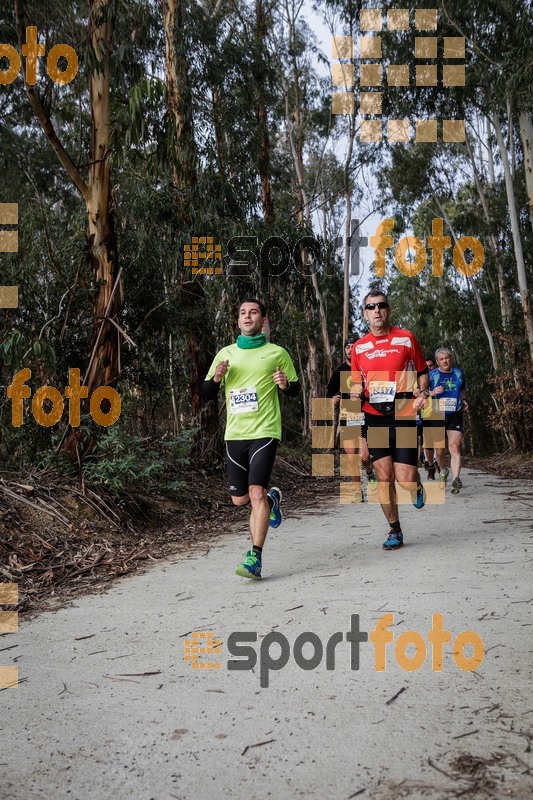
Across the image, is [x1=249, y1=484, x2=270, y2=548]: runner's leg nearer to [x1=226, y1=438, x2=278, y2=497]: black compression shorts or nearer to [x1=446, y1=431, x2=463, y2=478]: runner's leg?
[x1=226, y1=438, x2=278, y2=497]: black compression shorts

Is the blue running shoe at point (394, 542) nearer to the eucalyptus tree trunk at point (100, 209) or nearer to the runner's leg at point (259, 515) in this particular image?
the runner's leg at point (259, 515)

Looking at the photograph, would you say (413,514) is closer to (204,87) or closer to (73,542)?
(73,542)

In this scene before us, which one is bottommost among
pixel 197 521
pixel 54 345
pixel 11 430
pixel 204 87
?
pixel 197 521

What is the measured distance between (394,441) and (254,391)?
4.99 feet

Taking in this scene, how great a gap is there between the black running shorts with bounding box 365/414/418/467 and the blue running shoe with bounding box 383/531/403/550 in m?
0.63

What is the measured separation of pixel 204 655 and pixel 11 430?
231 inches

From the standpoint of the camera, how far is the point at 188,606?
4.95 m

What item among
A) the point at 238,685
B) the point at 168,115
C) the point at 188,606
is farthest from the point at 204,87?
the point at 238,685

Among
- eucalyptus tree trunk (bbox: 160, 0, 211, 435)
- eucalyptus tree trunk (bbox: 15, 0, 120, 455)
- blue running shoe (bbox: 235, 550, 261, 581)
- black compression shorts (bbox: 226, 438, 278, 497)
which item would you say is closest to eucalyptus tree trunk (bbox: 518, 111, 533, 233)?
eucalyptus tree trunk (bbox: 160, 0, 211, 435)

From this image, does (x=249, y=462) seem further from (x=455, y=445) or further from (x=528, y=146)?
(x=528, y=146)

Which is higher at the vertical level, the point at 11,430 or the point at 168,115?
the point at 168,115

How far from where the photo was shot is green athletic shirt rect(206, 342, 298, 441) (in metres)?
6.13

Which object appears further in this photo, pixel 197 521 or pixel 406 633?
pixel 197 521

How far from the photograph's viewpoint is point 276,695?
11.0ft
